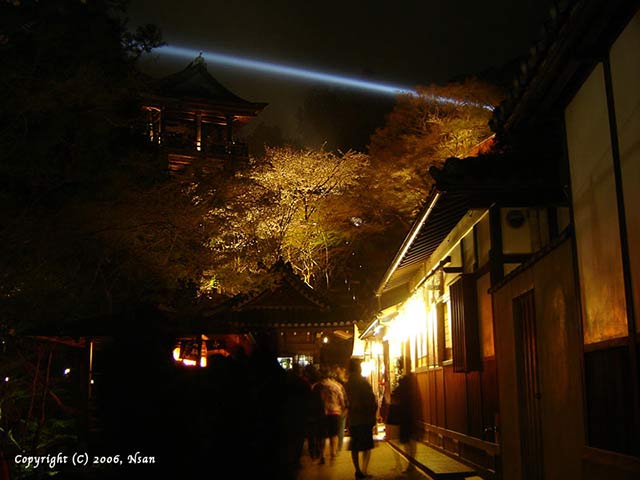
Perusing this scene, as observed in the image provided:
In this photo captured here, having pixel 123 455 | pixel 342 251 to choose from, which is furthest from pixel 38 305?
pixel 342 251

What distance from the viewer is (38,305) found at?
38.6 ft

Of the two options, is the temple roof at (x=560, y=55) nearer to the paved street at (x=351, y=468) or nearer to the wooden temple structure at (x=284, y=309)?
the paved street at (x=351, y=468)

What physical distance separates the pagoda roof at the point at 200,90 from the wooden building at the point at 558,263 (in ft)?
108

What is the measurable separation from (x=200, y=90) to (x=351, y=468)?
118 ft

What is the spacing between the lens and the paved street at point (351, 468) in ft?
41.4

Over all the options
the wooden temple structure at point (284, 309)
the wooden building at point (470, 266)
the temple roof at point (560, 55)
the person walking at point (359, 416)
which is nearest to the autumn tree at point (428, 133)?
the wooden temple structure at point (284, 309)

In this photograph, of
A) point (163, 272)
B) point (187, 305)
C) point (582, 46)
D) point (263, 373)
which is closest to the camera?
point (582, 46)

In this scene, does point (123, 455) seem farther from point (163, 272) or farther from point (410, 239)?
point (163, 272)

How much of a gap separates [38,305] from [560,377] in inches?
375

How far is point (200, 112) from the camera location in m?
43.7

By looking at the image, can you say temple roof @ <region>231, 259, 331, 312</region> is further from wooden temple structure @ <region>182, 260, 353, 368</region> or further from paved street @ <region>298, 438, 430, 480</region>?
paved street @ <region>298, 438, 430, 480</region>

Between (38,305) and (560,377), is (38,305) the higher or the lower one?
the higher one

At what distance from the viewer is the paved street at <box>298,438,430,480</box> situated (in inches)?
497

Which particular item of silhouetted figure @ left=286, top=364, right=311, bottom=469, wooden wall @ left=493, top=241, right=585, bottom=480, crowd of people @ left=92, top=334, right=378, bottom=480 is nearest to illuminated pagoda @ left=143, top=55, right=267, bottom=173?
silhouetted figure @ left=286, top=364, right=311, bottom=469
